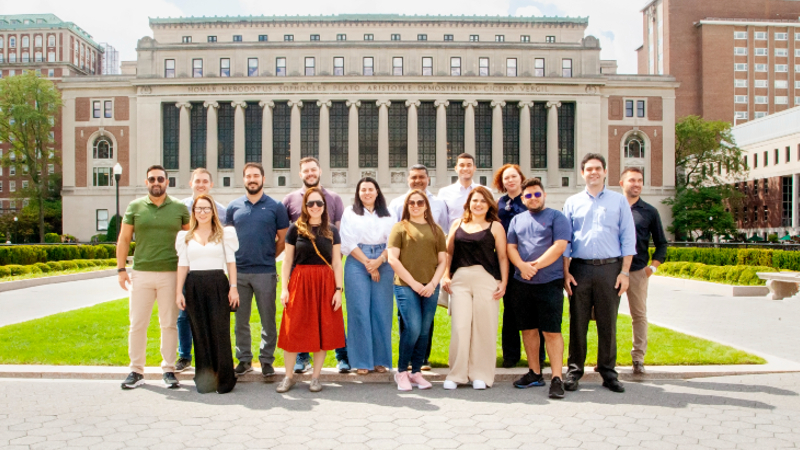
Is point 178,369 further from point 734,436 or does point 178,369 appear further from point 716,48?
point 716,48

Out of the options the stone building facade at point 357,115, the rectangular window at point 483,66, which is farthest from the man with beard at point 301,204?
the rectangular window at point 483,66

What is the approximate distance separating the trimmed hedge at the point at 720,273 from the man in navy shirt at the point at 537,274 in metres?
15.3

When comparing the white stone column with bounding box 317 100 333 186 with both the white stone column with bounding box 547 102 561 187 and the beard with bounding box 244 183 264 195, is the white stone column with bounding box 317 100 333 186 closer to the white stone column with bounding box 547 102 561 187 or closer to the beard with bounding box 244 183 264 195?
the white stone column with bounding box 547 102 561 187

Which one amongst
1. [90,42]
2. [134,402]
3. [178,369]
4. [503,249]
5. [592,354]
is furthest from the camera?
[90,42]

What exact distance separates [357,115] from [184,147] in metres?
18.5

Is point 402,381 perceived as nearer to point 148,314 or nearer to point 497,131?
point 148,314

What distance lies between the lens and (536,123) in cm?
6400

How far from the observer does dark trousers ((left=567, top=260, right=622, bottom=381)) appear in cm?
793

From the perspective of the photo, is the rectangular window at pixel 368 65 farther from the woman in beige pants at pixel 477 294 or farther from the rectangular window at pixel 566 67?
the woman in beige pants at pixel 477 294

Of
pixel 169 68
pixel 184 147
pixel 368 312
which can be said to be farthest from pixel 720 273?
pixel 169 68

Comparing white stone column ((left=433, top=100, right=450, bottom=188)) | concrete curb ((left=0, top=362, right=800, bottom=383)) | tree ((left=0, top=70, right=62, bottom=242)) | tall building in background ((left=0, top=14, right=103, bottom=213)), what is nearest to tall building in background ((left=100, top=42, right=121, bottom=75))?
tall building in background ((left=0, top=14, right=103, bottom=213))

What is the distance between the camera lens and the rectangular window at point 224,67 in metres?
64.1

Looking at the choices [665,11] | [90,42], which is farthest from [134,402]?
[90,42]

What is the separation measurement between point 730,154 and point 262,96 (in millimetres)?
51067
